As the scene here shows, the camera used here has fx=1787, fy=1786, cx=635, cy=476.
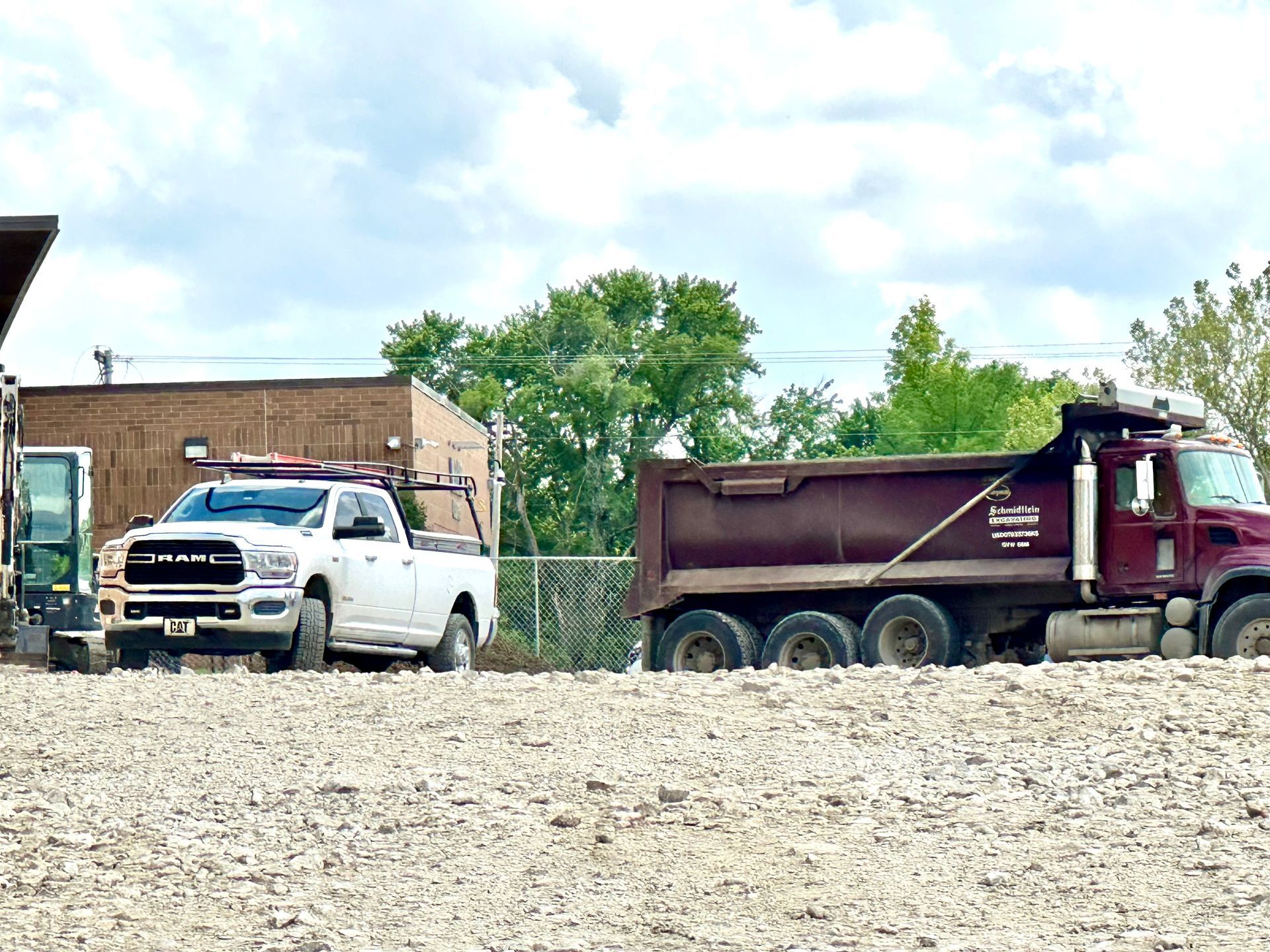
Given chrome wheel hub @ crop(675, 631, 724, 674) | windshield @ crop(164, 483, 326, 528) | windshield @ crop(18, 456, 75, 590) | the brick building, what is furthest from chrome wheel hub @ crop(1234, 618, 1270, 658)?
the brick building

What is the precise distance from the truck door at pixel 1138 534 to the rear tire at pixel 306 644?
7.69 meters

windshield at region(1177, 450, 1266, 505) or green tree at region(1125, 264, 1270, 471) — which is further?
green tree at region(1125, 264, 1270, 471)

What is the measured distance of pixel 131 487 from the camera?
3541 cm

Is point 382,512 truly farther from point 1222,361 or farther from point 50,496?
point 1222,361

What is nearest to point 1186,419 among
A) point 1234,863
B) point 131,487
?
point 1234,863

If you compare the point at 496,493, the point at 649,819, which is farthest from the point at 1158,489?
the point at 496,493

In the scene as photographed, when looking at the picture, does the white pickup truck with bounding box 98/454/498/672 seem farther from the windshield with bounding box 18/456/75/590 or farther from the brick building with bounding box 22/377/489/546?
the brick building with bounding box 22/377/489/546

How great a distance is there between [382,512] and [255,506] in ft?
4.33

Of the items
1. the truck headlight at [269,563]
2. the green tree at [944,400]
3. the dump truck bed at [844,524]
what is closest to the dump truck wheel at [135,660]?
the truck headlight at [269,563]

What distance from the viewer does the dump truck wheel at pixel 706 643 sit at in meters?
19.1

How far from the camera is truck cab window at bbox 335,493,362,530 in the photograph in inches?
651

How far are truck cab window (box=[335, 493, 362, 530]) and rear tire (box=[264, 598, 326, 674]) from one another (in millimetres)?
947

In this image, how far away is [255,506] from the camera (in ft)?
54.9

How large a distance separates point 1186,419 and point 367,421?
19.2 metres
